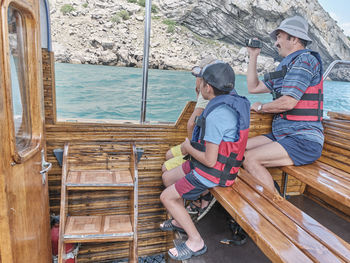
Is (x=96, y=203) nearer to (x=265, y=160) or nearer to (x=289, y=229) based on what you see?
(x=265, y=160)

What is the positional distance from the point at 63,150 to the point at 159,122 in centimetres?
85

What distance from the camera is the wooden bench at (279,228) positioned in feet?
3.89

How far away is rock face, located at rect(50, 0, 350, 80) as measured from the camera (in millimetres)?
37719

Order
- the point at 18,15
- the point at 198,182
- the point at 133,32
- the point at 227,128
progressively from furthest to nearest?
the point at 133,32
the point at 198,182
the point at 227,128
the point at 18,15

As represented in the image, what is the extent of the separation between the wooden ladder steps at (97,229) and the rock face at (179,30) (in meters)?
32.3

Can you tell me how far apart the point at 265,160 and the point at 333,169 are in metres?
0.55

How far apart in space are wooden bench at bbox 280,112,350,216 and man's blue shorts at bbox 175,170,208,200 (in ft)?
2.35

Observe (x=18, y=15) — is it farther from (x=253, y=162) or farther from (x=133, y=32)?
(x=133, y=32)

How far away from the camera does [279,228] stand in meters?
1.36

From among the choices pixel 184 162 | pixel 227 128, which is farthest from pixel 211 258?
pixel 227 128

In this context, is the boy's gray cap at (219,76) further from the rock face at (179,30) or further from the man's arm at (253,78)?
the rock face at (179,30)

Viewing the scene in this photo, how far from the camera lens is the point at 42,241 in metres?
1.63

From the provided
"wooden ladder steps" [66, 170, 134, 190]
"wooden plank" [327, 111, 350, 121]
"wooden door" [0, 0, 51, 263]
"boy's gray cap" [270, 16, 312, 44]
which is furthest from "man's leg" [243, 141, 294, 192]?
"wooden door" [0, 0, 51, 263]

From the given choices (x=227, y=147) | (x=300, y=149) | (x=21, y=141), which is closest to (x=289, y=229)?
(x=227, y=147)
